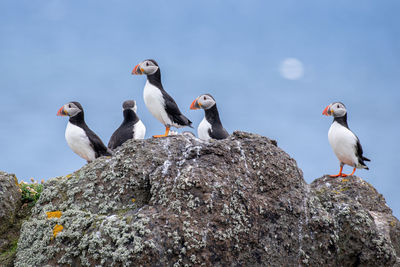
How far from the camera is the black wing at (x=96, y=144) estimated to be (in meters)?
9.71

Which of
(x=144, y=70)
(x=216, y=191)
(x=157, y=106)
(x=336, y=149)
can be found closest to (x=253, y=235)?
(x=216, y=191)

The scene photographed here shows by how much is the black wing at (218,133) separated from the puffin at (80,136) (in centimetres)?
235

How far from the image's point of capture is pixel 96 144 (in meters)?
9.72

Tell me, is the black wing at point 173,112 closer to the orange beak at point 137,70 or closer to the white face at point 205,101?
the orange beak at point 137,70

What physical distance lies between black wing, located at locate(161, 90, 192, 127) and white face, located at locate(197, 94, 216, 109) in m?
0.86

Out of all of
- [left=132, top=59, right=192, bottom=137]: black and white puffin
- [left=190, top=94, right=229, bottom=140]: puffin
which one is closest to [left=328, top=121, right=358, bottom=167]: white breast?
[left=190, top=94, right=229, bottom=140]: puffin

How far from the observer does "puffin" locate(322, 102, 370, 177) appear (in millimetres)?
11531

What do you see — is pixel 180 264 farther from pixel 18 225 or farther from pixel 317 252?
pixel 18 225

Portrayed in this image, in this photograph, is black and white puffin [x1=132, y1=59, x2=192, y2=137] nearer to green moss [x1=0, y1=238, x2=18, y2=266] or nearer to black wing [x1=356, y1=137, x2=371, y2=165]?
green moss [x1=0, y1=238, x2=18, y2=266]

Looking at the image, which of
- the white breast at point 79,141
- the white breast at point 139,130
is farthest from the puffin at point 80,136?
the white breast at point 139,130

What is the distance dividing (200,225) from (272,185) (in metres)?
1.23

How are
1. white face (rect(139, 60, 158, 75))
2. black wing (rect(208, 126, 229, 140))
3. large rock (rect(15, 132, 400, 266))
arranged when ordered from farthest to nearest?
black wing (rect(208, 126, 229, 140))
white face (rect(139, 60, 158, 75))
large rock (rect(15, 132, 400, 266))

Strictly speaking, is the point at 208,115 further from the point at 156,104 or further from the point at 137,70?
the point at 137,70

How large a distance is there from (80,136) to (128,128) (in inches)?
46.6
